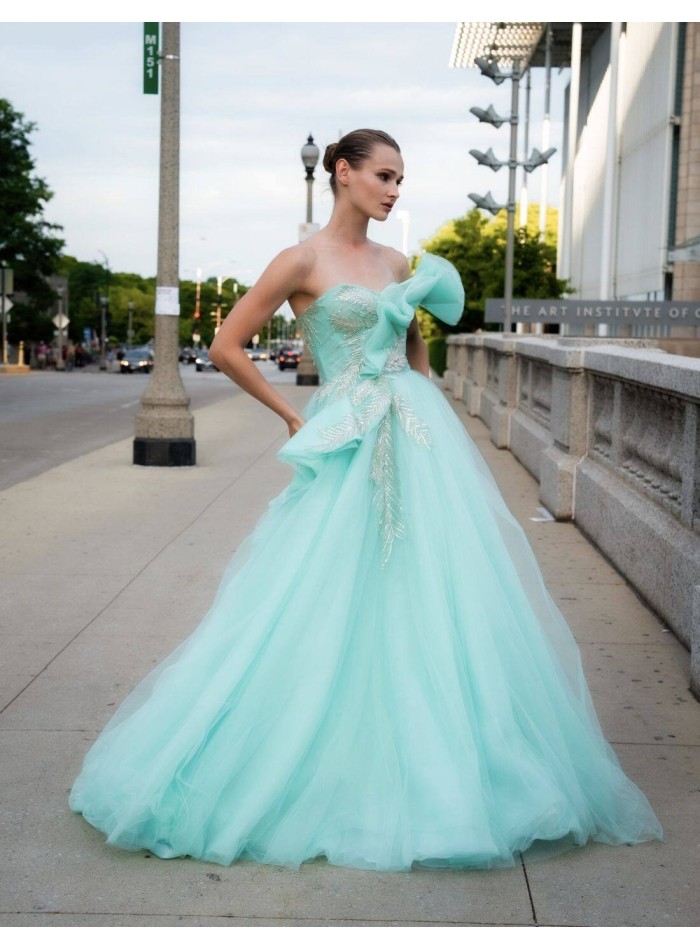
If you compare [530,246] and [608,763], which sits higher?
[530,246]

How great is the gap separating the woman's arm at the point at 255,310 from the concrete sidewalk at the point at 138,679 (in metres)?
1.45

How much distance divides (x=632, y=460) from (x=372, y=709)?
5.13 meters

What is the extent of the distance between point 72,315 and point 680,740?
132028mm

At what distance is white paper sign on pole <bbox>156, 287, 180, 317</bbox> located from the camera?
44.3 ft

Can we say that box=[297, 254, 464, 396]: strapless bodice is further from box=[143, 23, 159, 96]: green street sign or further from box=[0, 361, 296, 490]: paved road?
box=[143, 23, 159, 96]: green street sign

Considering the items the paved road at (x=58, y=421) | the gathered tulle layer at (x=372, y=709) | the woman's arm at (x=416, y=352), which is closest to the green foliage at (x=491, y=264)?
the paved road at (x=58, y=421)

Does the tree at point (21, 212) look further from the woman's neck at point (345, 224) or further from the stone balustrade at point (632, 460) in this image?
the woman's neck at point (345, 224)

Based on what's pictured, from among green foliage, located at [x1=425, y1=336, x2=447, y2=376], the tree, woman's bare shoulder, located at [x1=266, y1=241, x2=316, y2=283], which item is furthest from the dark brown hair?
the tree

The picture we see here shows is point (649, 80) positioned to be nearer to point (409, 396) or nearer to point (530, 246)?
point (530, 246)

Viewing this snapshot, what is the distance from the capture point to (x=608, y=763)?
3.84m

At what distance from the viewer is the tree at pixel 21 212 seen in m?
69.9

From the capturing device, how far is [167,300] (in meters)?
13.5

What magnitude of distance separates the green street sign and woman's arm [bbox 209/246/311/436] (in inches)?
418

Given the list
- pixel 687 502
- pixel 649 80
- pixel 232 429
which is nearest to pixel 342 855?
pixel 687 502
